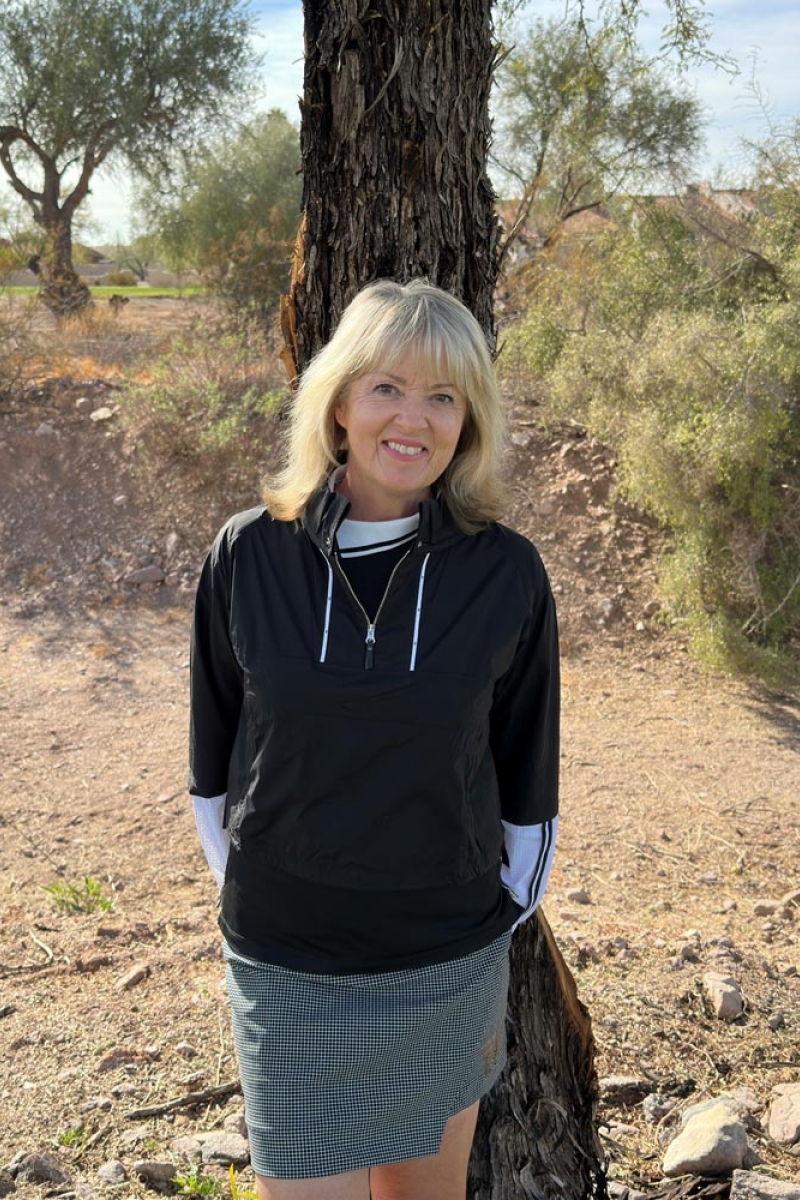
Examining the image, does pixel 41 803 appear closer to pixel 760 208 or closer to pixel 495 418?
pixel 495 418

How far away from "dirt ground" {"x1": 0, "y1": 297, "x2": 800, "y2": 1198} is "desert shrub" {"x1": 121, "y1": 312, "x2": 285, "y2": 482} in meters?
0.23

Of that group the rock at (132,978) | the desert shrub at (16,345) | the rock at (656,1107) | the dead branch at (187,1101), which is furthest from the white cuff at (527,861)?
the desert shrub at (16,345)

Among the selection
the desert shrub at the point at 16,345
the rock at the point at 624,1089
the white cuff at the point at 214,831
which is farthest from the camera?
the desert shrub at the point at 16,345

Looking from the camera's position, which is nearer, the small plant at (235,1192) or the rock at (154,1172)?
the small plant at (235,1192)

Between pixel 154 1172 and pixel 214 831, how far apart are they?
3.26 ft

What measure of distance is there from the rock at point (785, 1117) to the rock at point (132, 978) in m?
1.89

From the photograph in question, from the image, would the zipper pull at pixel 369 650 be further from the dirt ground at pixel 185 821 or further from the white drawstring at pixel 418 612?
the dirt ground at pixel 185 821

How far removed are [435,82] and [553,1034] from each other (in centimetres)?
202

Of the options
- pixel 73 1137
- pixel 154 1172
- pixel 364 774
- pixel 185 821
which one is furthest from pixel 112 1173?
pixel 185 821

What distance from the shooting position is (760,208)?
7.68m

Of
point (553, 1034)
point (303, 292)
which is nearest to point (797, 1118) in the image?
point (553, 1034)

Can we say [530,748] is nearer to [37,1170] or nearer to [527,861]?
[527,861]

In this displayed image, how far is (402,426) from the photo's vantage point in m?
1.80

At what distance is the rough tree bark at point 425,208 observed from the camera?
2.14 meters
